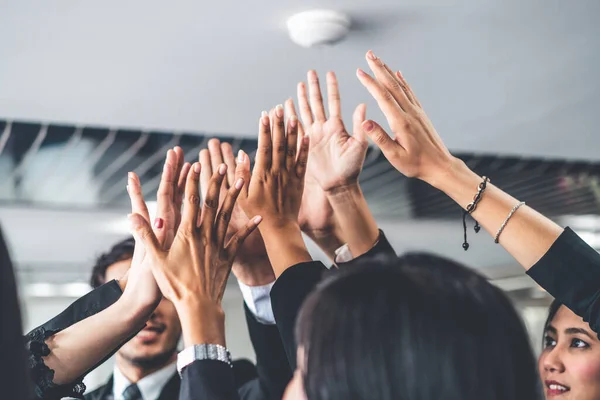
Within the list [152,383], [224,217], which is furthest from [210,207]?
[152,383]

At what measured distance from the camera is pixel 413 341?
691 millimetres

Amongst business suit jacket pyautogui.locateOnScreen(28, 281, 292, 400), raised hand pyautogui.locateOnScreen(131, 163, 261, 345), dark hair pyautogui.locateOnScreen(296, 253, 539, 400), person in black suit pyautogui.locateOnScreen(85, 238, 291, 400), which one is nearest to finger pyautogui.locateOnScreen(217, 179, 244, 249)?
raised hand pyautogui.locateOnScreen(131, 163, 261, 345)

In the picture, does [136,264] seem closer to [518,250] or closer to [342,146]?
[342,146]

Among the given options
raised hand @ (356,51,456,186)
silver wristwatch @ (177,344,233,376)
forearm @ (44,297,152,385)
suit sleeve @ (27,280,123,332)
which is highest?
raised hand @ (356,51,456,186)

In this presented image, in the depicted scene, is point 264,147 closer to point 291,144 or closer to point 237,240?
point 291,144

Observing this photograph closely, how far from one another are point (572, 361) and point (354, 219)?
759 millimetres

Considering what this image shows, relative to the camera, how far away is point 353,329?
0.70m

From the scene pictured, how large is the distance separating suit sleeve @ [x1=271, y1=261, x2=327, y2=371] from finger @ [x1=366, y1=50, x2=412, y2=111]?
0.28 m

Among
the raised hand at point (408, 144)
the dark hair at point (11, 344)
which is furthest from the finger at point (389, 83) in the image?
the dark hair at point (11, 344)

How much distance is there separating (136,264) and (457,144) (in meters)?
2.71

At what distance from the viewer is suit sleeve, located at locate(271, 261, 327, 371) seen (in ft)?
3.54

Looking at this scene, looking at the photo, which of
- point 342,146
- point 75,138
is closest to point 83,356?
point 342,146

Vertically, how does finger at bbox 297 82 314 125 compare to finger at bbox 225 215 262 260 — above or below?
above

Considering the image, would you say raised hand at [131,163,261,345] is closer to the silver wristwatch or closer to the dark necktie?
the silver wristwatch
